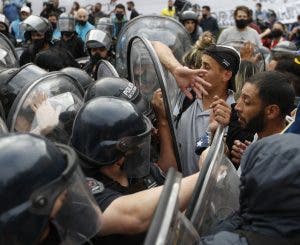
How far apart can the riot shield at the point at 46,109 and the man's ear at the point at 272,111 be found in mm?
1011

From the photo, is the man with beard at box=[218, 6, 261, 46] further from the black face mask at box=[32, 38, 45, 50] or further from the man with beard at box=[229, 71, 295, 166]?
the man with beard at box=[229, 71, 295, 166]

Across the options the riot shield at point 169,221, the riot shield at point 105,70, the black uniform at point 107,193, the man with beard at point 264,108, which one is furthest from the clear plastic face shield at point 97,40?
the riot shield at point 169,221


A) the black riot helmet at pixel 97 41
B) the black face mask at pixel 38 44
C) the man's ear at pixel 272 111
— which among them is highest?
the man's ear at pixel 272 111

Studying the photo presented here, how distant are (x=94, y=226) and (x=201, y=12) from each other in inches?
575

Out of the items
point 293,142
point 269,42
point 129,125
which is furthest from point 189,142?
point 269,42

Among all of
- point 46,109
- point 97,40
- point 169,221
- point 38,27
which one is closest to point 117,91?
point 46,109

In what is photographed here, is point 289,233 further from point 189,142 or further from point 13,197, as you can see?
point 189,142

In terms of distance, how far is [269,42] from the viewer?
12492mm

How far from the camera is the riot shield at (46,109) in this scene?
2.91 m

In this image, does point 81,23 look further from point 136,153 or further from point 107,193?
point 107,193

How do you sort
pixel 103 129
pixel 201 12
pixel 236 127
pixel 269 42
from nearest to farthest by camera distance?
pixel 103 129 < pixel 236 127 < pixel 269 42 < pixel 201 12

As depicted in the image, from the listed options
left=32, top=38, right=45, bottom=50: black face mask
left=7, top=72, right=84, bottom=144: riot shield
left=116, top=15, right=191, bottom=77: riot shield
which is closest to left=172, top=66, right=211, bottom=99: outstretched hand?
left=7, top=72, right=84, bottom=144: riot shield

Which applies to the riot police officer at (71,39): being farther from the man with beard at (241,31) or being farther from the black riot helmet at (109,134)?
the black riot helmet at (109,134)

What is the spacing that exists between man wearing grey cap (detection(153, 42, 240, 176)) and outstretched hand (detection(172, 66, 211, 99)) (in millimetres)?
33
